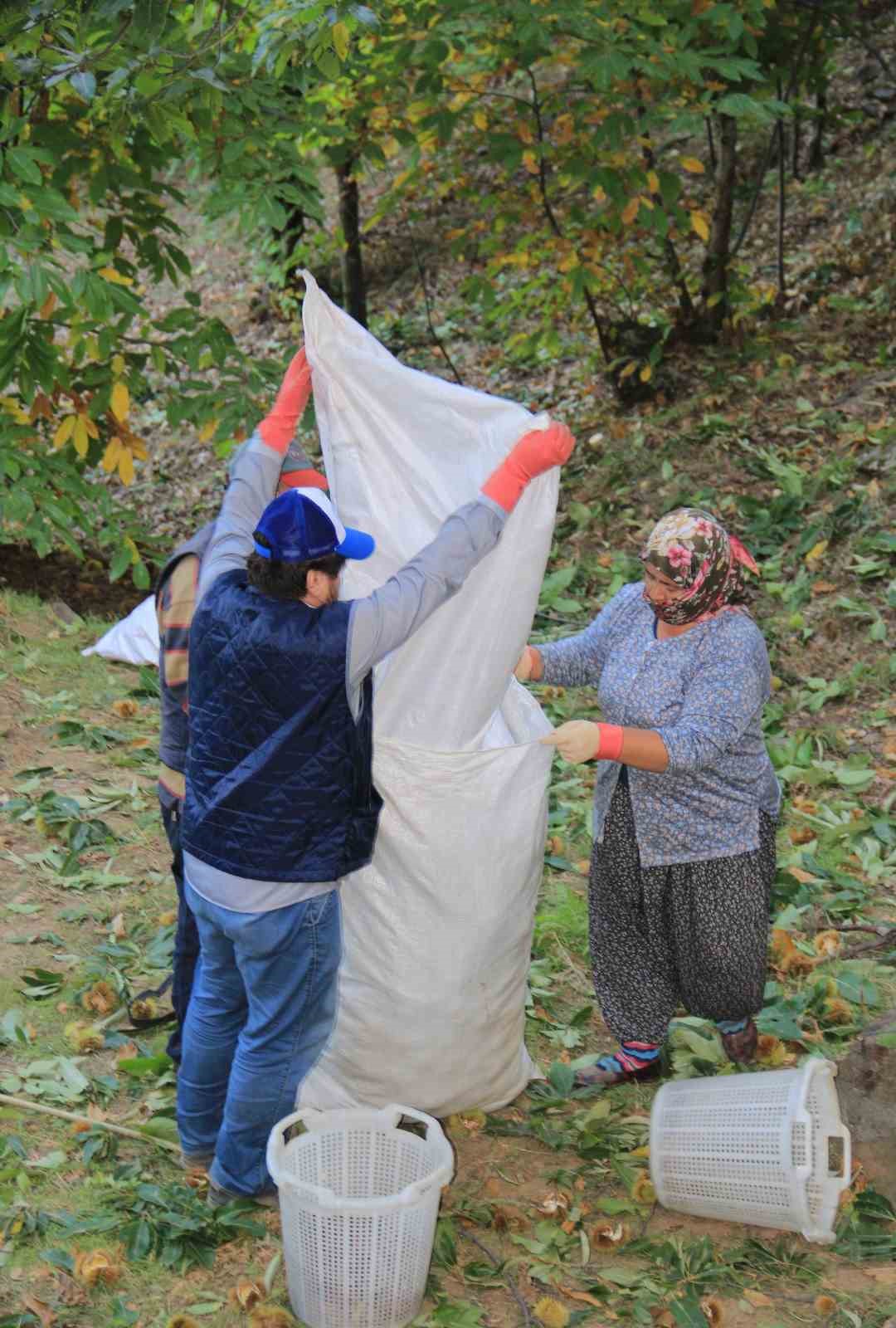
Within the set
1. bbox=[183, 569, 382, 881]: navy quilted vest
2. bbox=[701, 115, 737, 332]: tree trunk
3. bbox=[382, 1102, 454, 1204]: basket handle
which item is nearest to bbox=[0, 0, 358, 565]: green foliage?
bbox=[183, 569, 382, 881]: navy quilted vest

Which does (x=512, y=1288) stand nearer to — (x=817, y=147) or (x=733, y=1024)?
(x=733, y=1024)

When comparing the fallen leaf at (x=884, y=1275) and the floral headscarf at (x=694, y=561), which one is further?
the floral headscarf at (x=694, y=561)

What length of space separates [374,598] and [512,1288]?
1.34 m

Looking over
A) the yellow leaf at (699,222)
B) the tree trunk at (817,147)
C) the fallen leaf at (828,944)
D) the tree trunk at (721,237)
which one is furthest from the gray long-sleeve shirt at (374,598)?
the tree trunk at (817,147)

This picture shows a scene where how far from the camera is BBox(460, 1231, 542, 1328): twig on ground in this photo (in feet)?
8.04

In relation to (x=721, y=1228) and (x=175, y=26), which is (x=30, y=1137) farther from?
(x=175, y=26)

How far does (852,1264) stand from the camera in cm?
258

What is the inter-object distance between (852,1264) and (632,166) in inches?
200

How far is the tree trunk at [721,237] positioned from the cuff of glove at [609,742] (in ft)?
17.1

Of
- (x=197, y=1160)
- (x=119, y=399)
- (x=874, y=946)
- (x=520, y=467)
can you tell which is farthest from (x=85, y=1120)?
(x=119, y=399)

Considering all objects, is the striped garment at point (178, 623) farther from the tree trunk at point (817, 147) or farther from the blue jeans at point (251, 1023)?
the tree trunk at point (817, 147)

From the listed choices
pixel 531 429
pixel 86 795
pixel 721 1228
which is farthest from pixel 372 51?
pixel 721 1228

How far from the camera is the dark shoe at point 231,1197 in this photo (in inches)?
105

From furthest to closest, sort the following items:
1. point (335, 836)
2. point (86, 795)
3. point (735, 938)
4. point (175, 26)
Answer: point (86, 795) < point (175, 26) < point (735, 938) < point (335, 836)
